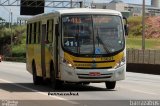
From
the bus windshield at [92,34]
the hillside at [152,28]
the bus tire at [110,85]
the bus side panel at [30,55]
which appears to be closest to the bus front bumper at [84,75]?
the bus windshield at [92,34]

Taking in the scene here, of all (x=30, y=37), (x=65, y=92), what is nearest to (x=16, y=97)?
(x=65, y=92)

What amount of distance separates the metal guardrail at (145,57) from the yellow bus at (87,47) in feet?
102

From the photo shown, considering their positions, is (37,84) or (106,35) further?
(37,84)

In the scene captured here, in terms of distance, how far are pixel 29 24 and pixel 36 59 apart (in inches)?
93.8

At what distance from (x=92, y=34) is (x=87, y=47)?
0.54 meters

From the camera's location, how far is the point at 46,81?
26125mm

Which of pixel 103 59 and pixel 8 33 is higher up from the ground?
pixel 103 59

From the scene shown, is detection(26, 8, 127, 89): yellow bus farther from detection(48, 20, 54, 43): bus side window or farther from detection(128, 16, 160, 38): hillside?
detection(128, 16, 160, 38): hillside

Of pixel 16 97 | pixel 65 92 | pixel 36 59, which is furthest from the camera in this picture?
pixel 36 59

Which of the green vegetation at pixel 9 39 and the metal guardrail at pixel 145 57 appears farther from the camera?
the green vegetation at pixel 9 39

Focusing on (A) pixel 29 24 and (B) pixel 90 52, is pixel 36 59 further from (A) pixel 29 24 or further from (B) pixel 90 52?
(B) pixel 90 52

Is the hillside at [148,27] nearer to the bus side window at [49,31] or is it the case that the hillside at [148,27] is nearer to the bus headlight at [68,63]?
the bus side window at [49,31]

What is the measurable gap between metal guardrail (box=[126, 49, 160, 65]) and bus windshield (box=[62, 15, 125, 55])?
3119cm

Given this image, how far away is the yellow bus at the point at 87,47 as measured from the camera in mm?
20828
